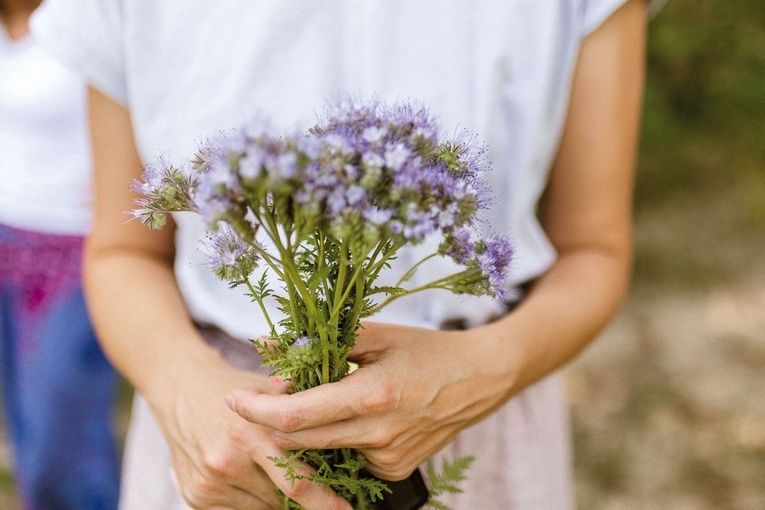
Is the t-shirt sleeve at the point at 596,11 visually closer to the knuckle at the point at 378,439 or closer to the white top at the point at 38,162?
the knuckle at the point at 378,439

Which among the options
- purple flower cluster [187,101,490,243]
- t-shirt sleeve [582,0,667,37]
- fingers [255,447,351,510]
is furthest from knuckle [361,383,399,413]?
t-shirt sleeve [582,0,667,37]

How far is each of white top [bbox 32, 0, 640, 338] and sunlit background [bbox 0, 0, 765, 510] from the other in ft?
→ 7.07

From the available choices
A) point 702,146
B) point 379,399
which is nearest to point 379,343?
point 379,399

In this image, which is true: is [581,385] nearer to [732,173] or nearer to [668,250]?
[668,250]

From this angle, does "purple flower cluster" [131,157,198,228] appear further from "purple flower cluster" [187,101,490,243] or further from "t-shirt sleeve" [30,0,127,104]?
"t-shirt sleeve" [30,0,127,104]

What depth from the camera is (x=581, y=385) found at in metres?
3.38

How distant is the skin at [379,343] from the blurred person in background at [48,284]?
39.8 inches

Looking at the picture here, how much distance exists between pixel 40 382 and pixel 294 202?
190 cm

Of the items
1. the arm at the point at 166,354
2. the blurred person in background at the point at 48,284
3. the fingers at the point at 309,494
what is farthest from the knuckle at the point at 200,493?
the blurred person in background at the point at 48,284

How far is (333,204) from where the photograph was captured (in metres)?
0.57

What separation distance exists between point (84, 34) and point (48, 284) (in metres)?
1.29

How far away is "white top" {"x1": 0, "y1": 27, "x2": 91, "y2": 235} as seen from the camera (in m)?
2.11

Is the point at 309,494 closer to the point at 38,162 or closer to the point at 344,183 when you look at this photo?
the point at 344,183

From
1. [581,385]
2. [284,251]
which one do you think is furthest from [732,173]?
[284,251]
